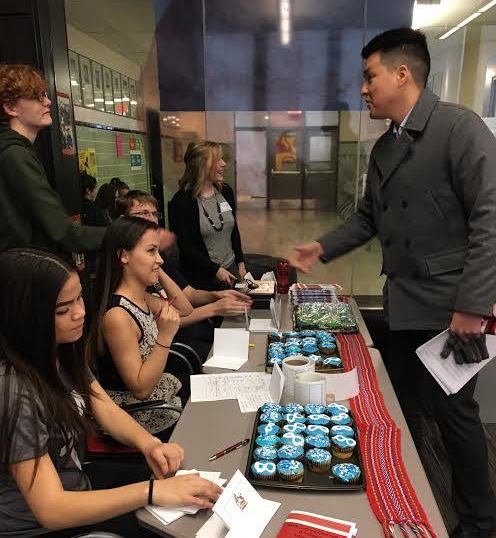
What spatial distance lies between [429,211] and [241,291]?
1.08m

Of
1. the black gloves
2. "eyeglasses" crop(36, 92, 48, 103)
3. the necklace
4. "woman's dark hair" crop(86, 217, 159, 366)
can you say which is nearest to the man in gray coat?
the black gloves

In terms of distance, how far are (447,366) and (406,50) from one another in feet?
3.76

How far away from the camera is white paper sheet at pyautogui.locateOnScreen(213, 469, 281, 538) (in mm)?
989

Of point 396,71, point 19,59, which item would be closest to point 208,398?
point 396,71

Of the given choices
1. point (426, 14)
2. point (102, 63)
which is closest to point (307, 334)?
point (426, 14)

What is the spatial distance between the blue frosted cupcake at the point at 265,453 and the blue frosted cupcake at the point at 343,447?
0.14 m

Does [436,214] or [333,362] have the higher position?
[436,214]

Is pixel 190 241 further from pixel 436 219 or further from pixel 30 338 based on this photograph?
pixel 30 338

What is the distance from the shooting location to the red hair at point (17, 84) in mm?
2081

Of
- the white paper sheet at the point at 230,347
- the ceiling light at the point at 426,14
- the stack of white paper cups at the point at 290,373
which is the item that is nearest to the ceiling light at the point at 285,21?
the ceiling light at the point at 426,14

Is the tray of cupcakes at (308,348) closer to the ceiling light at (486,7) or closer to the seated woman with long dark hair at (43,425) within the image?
the seated woman with long dark hair at (43,425)

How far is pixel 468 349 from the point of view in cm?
166

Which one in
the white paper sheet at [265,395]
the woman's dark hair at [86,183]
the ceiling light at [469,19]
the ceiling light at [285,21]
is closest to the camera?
the white paper sheet at [265,395]

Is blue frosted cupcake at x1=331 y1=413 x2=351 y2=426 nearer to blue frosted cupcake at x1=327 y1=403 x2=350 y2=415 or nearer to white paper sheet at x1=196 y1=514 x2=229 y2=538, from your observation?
blue frosted cupcake at x1=327 y1=403 x2=350 y2=415
